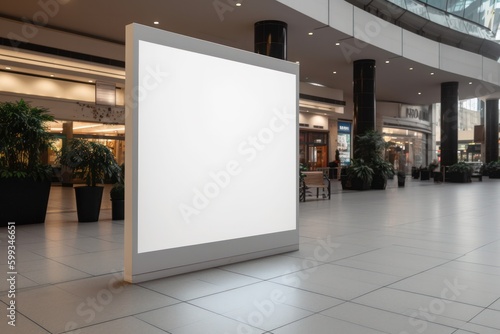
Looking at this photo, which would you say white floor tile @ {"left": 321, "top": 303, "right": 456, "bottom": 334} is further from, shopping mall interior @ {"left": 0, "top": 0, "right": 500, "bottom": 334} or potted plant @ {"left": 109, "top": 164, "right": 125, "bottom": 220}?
potted plant @ {"left": 109, "top": 164, "right": 125, "bottom": 220}

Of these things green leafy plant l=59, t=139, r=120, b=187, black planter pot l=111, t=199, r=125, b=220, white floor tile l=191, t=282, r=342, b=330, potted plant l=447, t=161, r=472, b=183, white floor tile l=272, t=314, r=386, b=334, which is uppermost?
green leafy plant l=59, t=139, r=120, b=187

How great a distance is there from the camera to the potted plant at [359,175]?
17.6 meters

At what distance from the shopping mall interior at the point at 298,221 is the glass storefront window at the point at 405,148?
24.4ft

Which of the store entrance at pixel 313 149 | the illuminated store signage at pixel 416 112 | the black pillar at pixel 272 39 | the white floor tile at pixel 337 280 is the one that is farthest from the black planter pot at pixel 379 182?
the illuminated store signage at pixel 416 112

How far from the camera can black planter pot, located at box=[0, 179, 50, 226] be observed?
7633mm

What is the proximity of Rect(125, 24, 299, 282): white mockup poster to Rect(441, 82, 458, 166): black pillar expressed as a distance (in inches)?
829

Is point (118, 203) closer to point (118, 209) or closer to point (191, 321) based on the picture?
point (118, 209)

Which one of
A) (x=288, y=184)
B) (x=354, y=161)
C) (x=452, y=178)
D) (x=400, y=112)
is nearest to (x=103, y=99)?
(x=354, y=161)

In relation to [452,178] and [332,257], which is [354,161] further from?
[332,257]

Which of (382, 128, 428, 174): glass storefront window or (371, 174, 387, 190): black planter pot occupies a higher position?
(382, 128, 428, 174): glass storefront window

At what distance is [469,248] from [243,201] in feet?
10.6
